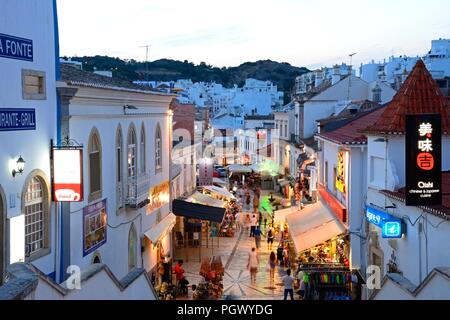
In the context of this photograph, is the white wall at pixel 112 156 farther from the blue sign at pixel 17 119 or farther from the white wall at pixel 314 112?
the white wall at pixel 314 112

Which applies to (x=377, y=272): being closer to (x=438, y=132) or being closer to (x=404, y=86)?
(x=404, y=86)

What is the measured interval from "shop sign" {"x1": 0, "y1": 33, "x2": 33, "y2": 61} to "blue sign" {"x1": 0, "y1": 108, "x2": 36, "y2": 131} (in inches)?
41.3

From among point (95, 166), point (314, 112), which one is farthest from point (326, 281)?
point (314, 112)

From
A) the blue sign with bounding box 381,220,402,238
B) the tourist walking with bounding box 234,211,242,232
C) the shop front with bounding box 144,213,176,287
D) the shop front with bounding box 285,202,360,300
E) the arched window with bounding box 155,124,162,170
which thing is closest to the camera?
the blue sign with bounding box 381,220,402,238

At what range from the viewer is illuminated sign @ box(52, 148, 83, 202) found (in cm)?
1489

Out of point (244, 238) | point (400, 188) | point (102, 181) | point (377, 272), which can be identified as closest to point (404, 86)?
point (400, 188)

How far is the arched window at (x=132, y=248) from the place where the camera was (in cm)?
2244

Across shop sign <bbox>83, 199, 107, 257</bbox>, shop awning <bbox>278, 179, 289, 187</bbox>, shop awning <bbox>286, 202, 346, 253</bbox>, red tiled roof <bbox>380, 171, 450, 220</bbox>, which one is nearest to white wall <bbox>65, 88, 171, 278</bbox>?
shop sign <bbox>83, 199, 107, 257</bbox>

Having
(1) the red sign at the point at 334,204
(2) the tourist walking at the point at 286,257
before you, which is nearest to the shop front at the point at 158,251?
(2) the tourist walking at the point at 286,257

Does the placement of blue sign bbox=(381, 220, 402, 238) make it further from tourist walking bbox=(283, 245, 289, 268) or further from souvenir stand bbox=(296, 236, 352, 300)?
tourist walking bbox=(283, 245, 289, 268)

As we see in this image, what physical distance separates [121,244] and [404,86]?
9628 millimetres

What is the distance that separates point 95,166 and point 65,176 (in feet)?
11.2

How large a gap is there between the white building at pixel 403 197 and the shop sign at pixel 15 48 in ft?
27.7

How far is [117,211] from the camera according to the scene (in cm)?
2056
